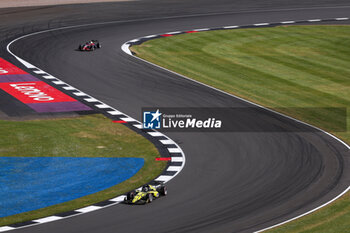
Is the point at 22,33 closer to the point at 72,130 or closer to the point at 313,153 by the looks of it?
the point at 72,130

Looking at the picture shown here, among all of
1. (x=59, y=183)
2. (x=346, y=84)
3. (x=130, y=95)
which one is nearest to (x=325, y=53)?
(x=346, y=84)

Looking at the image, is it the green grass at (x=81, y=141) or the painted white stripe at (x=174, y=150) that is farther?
the painted white stripe at (x=174, y=150)

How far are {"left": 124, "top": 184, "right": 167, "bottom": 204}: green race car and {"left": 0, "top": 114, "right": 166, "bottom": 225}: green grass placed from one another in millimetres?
2005

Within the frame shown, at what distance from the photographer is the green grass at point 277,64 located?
4175 cm

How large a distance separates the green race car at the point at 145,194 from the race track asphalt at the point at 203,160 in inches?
12.4

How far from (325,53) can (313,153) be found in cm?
2290

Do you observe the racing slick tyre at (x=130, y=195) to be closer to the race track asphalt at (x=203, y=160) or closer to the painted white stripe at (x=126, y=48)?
the race track asphalt at (x=203, y=160)

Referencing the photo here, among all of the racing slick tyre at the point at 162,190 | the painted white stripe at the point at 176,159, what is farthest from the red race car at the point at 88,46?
the racing slick tyre at the point at 162,190

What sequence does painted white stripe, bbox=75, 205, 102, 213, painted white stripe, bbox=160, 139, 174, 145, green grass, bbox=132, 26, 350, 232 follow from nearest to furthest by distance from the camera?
1. painted white stripe, bbox=75, 205, 102, 213
2. painted white stripe, bbox=160, 139, 174, 145
3. green grass, bbox=132, 26, 350, 232

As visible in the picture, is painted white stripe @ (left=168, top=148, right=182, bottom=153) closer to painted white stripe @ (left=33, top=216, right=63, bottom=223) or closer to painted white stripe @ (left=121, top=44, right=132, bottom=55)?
painted white stripe @ (left=33, top=216, right=63, bottom=223)

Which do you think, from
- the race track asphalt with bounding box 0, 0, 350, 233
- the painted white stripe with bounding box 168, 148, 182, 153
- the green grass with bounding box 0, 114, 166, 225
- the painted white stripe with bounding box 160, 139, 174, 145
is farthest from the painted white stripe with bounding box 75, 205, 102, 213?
the painted white stripe with bounding box 160, 139, 174, 145

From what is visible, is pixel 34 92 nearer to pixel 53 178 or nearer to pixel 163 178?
pixel 53 178

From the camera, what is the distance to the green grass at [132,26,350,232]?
4175 centimetres

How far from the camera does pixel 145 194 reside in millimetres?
26688
